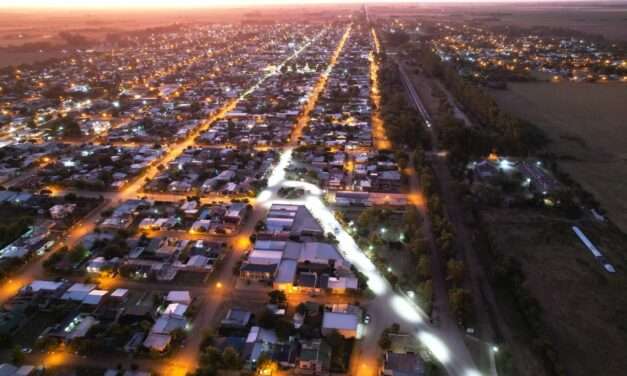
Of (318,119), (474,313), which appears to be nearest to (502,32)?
(318,119)

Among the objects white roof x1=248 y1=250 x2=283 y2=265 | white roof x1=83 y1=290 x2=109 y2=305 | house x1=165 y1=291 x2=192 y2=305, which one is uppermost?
white roof x1=248 y1=250 x2=283 y2=265

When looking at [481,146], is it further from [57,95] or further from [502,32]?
[502,32]

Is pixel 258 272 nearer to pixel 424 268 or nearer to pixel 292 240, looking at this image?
pixel 292 240

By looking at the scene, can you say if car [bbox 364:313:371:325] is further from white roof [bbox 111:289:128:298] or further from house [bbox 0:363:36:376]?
house [bbox 0:363:36:376]

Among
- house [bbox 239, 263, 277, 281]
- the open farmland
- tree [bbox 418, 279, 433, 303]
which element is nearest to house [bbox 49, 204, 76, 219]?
house [bbox 239, 263, 277, 281]

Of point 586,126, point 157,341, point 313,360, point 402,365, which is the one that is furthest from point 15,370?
point 586,126

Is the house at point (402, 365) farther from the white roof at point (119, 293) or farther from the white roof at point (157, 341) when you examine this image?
the white roof at point (119, 293)
